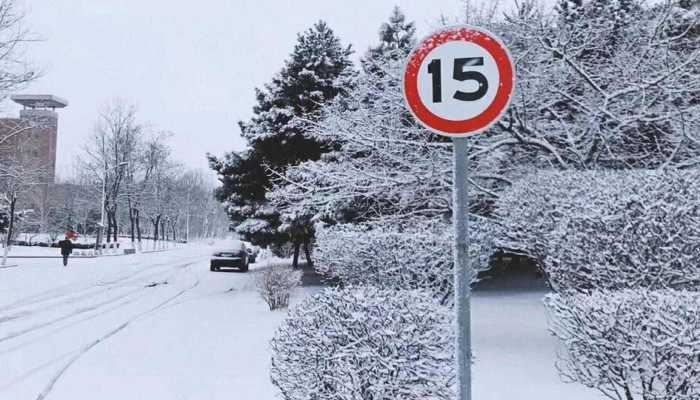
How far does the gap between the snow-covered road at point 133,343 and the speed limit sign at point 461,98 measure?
3.40m

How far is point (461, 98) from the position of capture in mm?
2805

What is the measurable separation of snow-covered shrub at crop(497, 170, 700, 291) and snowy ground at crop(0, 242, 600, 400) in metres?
1.25

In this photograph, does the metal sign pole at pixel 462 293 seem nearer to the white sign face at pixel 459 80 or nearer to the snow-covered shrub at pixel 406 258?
the white sign face at pixel 459 80

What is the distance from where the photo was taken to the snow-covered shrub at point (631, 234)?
16.2 feet

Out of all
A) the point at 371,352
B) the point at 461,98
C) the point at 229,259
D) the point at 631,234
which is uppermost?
the point at 461,98

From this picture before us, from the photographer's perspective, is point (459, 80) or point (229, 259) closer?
point (459, 80)

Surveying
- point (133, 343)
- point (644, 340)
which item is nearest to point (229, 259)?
point (133, 343)

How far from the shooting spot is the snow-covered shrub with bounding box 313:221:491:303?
6980 mm

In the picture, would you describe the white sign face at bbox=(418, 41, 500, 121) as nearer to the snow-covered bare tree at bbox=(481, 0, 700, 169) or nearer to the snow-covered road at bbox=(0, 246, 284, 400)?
the snow-covered road at bbox=(0, 246, 284, 400)

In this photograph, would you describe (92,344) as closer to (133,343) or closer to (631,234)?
(133,343)

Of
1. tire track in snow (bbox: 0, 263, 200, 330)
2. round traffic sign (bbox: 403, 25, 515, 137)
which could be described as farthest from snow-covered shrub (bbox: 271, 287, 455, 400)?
tire track in snow (bbox: 0, 263, 200, 330)

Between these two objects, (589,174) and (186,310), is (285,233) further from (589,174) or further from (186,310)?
(589,174)

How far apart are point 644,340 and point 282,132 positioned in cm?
1581

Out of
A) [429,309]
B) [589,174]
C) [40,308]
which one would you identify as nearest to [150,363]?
[429,309]
